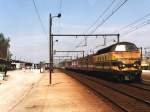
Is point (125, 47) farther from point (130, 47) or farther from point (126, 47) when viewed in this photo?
point (130, 47)

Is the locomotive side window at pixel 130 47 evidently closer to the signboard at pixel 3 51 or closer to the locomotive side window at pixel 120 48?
the locomotive side window at pixel 120 48

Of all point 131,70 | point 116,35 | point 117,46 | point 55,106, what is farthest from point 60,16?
point 55,106

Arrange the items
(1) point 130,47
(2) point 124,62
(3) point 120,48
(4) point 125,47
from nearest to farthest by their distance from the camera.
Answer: (2) point 124,62 < (3) point 120,48 < (4) point 125,47 < (1) point 130,47

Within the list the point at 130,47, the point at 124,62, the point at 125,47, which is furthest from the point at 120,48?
the point at 124,62

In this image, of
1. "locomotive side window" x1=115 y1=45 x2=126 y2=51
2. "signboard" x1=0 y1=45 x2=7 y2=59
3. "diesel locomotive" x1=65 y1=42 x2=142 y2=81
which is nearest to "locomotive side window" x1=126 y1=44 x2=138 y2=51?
"diesel locomotive" x1=65 y1=42 x2=142 y2=81

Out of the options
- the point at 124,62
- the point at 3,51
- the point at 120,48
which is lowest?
the point at 124,62

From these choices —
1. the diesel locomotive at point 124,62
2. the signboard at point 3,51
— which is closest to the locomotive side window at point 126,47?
the diesel locomotive at point 124,62

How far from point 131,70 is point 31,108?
710 inches

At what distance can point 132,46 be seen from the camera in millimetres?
35375

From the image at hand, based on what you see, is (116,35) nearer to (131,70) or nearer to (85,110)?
(131,70)

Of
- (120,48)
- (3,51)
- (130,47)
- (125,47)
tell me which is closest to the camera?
(120,48)

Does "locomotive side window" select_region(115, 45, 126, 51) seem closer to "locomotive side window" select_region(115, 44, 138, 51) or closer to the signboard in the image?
"locomotive side window" select_region(115, 44, 138, 51)

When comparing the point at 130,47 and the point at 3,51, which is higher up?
the point at 3,51

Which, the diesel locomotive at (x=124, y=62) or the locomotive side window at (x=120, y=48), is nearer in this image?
the diesel locomotive at (x=124, y=62)
